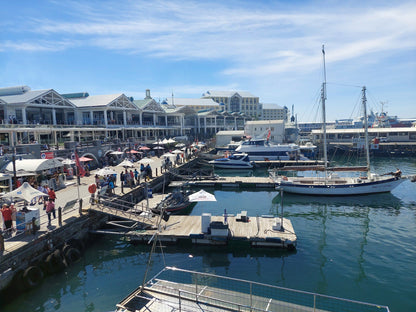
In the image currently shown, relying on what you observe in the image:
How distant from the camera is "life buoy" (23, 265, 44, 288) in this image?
14055 mm

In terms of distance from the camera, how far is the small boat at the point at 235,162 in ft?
169

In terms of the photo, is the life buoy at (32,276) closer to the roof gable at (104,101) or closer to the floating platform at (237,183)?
the floating platform at (237,183)

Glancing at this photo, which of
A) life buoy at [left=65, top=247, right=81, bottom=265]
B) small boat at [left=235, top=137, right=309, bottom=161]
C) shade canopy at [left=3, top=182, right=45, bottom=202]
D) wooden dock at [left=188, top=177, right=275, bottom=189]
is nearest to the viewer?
shade canopy at [left=3, top=182, right=45, bottom=202]

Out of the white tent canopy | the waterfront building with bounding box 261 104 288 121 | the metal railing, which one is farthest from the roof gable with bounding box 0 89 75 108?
the waterfront building with bounding box 261 104 288 121

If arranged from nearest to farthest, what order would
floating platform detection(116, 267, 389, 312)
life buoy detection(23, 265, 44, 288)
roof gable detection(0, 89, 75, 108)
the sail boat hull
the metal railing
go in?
floating platform detection(116, 267, 389, 312) < life buoy detection(23, 265, 44, 288) < the metal railing < the sail boat hull < roof gable detection(0, 89, 75, 108)

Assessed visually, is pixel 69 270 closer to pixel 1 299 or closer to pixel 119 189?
pixel 1 299

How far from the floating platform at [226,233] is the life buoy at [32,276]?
5.59m

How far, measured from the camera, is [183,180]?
39875mm

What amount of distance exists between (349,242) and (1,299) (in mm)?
20038

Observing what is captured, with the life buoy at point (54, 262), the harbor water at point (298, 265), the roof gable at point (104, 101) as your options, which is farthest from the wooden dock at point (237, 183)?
the roof gable at point (104, 101)

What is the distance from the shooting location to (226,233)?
18.3 m

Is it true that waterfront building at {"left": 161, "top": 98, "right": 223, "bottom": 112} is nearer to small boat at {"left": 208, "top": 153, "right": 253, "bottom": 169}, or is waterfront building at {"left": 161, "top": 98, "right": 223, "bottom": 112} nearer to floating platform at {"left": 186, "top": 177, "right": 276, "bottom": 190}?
small boat at {"left": 208, "top": 153, "right": 253, "bottom": 169}

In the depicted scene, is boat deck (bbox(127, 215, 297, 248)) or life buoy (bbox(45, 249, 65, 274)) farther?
boat deck (bbox(127, 215, 297, 248))

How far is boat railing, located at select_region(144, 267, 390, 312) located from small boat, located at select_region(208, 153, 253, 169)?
36.5m
